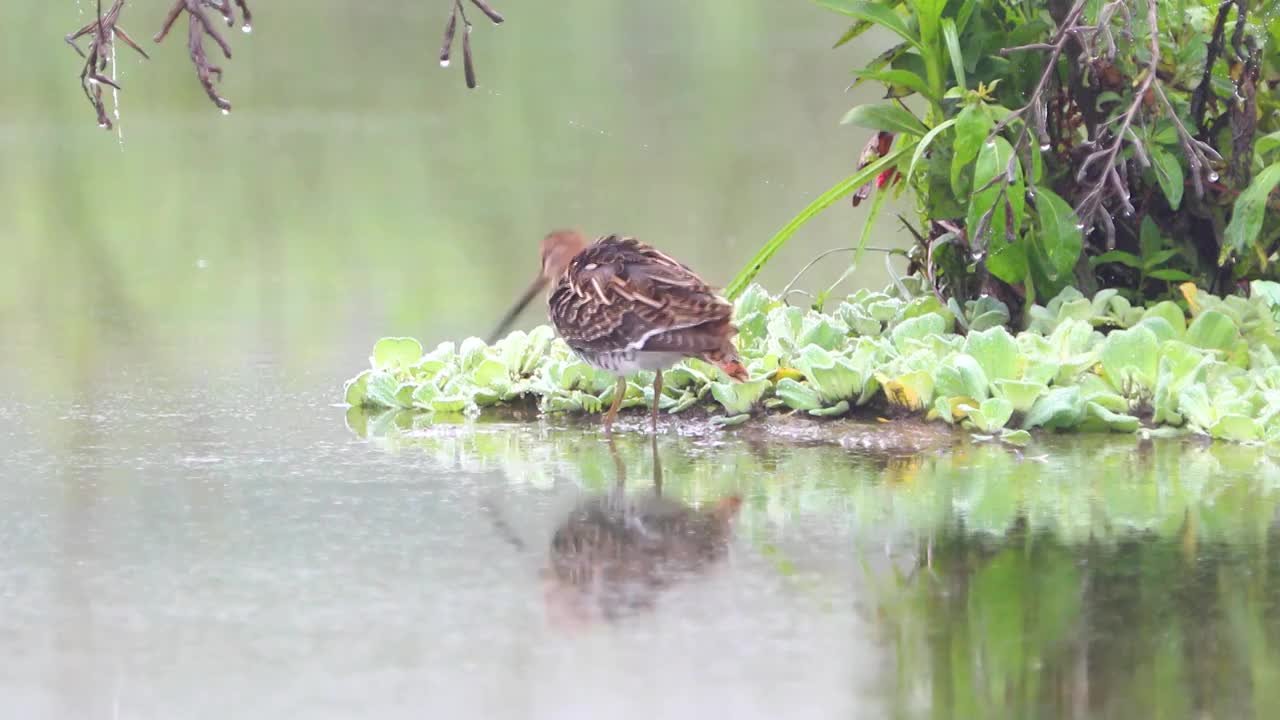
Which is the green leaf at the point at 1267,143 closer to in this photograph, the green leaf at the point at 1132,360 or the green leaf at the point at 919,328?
the green leaf at the point at 1132,360

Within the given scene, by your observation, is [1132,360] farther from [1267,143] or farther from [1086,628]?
[1086,628]

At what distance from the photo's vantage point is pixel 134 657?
3.38 meters

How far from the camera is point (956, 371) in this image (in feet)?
A: 17.8

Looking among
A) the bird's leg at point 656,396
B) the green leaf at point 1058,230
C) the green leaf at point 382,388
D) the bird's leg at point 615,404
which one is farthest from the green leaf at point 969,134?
the green leaf at point 382,388

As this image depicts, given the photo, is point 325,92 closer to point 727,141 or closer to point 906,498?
point 727,141

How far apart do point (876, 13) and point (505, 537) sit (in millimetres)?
2806

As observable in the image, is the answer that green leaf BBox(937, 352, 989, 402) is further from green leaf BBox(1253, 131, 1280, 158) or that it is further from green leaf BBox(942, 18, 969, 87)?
green leaf BBox(1253, 131, 1280, 158)

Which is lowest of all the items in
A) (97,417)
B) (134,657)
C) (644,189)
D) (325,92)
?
(134,657)

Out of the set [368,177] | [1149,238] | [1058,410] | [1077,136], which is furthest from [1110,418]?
[368,177]

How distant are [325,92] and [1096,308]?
10766mm

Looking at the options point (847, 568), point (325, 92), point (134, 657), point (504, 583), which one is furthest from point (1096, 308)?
point (325, 92)

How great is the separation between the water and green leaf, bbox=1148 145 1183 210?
99cm

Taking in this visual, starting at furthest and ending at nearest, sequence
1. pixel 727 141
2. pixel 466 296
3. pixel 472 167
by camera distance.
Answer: pixel 727 141
pixel 472 167
pixel 466 296

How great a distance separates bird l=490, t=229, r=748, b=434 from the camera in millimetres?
5398
